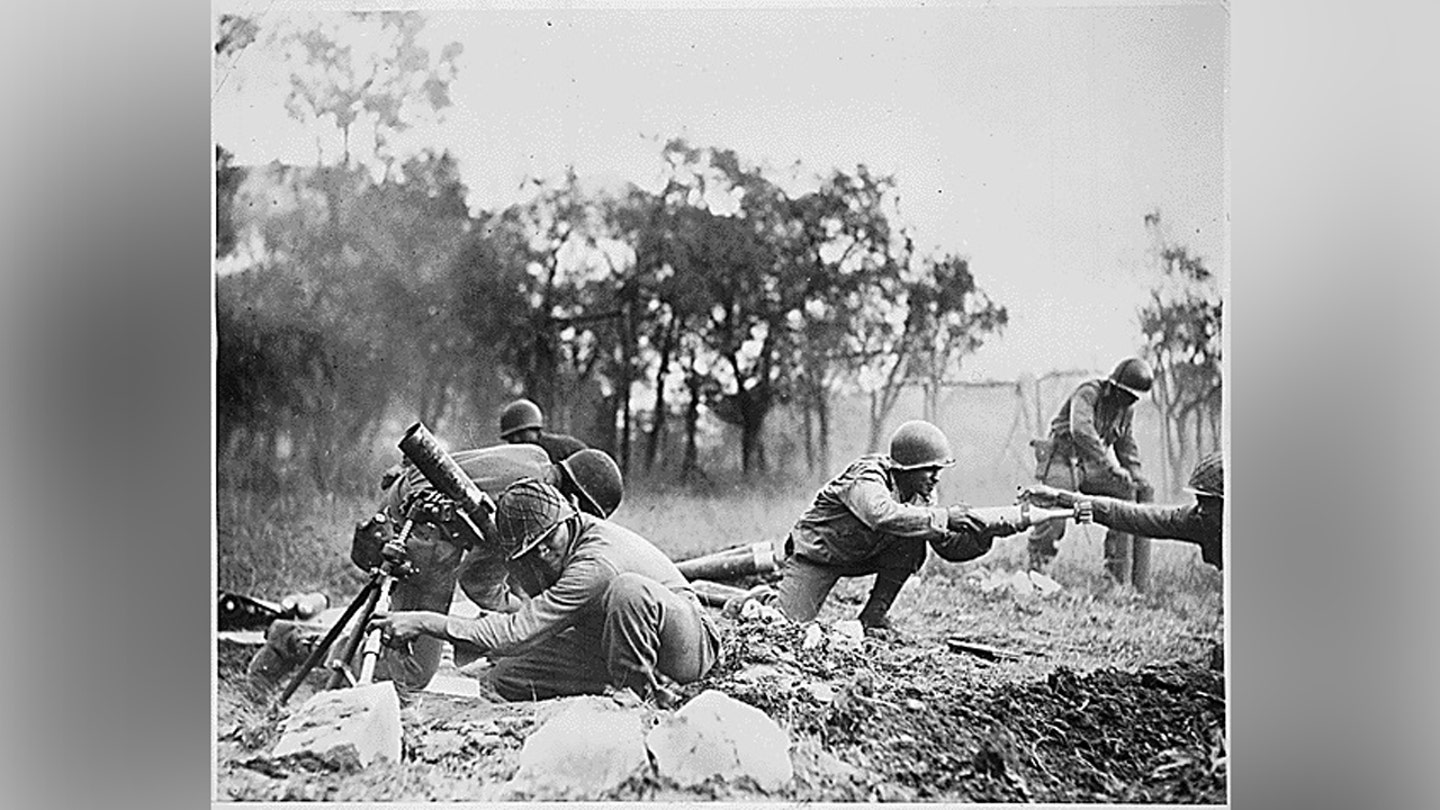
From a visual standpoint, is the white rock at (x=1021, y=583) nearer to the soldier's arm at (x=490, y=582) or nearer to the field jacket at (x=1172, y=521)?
the field jacket at (x=1172, y=521)

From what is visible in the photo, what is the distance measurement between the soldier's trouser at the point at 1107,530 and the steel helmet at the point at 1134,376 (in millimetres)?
185

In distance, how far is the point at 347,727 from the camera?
2.92 meters

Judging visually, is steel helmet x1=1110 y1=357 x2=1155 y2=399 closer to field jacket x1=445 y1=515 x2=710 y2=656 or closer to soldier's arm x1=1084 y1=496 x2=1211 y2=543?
soldier's arm x1=1084 y1=496 x2=1211 y2=543

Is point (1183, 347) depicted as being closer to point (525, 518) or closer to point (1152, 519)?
point (1152, 519)

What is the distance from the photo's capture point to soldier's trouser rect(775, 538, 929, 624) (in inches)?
115

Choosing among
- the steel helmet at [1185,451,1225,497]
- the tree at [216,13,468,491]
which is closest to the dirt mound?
the steel helmet at [1185,451,1225,497]

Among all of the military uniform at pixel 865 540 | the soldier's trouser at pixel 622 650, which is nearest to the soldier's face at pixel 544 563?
the soldier's trouser at pixel 622 650

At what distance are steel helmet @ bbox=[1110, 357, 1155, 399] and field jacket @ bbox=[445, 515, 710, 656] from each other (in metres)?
1.03

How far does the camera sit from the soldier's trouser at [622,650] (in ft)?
9.53

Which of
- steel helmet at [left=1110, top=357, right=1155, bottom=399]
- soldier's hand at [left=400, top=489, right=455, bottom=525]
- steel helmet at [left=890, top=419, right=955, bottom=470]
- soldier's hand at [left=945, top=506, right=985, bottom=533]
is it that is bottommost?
soldier's hand at [left=945, top=506, right=985, bottom=533]

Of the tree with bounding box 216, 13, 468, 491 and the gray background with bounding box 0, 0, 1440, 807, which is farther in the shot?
the tree with bounding box 216, 13, 468, 491

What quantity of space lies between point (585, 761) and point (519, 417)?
0.75 metres

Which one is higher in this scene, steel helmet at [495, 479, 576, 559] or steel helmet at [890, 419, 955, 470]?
steel helmet at [890, 419, 955, 470]
